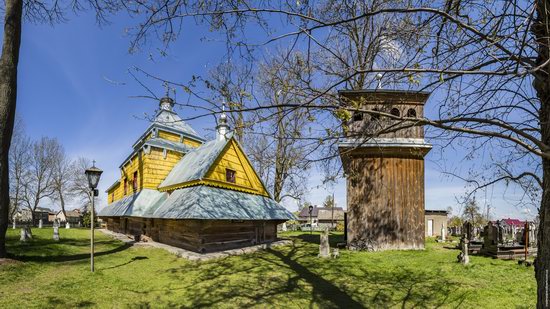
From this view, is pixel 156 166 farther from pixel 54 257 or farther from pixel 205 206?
pixel 54 257

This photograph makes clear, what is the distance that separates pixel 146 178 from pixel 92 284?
1239cm

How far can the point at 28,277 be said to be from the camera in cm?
902

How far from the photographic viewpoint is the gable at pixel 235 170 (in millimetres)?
17297

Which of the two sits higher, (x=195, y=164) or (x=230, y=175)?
(x=195, y=164)

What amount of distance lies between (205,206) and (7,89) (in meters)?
8.42

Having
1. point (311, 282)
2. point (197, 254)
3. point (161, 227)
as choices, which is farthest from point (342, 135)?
point (161, 227)

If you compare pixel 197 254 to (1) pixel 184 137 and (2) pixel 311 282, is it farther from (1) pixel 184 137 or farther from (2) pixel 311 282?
(1) pixel 184 137

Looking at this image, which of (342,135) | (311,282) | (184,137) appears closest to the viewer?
(342,135)

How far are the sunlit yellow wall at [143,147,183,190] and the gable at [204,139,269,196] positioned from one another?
5908mm

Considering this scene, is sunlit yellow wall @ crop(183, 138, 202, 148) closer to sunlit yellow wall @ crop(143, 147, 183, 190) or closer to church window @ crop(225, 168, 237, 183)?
sunlit yellow wall @ crop(143, 147, 183, 190)

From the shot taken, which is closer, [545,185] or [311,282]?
[545,185]

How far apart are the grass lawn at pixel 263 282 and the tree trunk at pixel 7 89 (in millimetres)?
1908

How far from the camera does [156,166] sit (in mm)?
21156

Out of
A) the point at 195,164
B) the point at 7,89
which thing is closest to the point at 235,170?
the point at 195,164
